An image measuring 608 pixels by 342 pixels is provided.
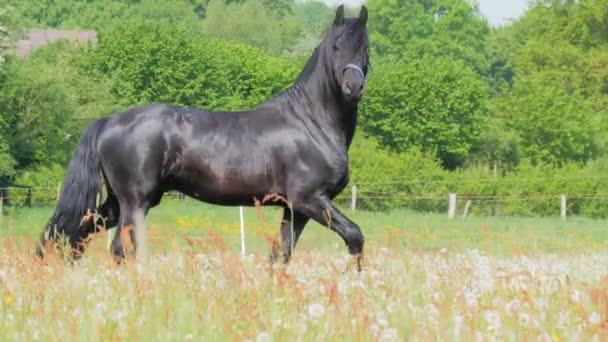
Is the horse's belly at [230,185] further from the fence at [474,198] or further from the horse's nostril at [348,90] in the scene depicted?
the fence at [474,198]

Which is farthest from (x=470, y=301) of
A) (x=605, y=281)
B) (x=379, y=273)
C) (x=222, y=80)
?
(x=222, y=80)

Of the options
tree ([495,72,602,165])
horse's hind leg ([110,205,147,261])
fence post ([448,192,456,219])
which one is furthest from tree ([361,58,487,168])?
horse's hind leg ([110,205,147,261])

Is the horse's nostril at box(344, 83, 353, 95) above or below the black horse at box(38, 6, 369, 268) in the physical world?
above

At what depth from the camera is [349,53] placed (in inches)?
420

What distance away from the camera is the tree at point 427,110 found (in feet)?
206

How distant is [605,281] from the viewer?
5941 mm

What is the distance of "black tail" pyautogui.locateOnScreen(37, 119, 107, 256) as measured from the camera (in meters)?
10.7

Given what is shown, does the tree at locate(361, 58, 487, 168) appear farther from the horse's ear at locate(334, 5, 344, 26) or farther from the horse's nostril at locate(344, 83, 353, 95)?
the horse's nostril at locate(344, 83, 353, 95)

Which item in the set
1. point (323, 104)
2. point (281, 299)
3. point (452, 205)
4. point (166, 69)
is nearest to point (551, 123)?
point (166, 69)

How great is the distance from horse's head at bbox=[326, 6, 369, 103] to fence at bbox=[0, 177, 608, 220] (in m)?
27.7

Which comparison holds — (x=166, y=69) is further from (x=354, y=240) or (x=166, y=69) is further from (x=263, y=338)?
(x=263, y=338)

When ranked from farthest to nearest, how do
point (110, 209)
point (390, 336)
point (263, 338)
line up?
point (110, 209), point (390, 336), point (263, 338)

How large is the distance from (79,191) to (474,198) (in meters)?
33.1

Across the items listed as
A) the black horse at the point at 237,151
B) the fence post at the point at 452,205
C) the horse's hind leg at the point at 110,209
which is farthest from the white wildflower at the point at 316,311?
the fence post at the point at 452,205
